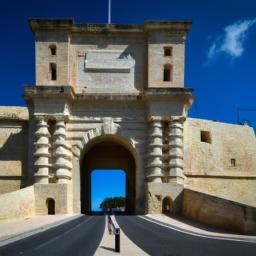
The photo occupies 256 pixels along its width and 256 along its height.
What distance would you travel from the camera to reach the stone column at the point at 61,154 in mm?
20078

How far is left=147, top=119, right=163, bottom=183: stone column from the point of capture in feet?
67.0

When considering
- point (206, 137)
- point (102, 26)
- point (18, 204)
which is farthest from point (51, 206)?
point (206, 137)

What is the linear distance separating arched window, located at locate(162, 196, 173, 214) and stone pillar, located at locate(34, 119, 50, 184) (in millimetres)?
7588

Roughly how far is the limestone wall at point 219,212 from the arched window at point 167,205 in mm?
929

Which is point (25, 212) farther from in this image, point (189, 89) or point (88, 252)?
point (189, 89)

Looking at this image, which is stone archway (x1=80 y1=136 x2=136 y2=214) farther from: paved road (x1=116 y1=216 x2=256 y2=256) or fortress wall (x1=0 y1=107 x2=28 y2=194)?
paved road (x1=116 y1=216 x2=256 y2=256)

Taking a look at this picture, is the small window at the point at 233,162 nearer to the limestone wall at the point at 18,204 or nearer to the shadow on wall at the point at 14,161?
the limestone wall at the point at 18,204

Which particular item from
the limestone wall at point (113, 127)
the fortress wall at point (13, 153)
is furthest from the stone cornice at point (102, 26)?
the fortress wall at point (13, 153)

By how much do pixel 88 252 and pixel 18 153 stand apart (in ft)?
50.9

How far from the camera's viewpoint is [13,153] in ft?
73.5

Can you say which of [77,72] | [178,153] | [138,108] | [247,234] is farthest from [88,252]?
[77,72]

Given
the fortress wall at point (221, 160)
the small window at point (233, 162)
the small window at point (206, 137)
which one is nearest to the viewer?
the fortress wall at point (221, 160)

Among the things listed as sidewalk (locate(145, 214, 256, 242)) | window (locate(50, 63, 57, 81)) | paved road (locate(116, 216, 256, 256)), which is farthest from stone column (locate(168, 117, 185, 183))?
window (locate(50, 63, 57, 81))

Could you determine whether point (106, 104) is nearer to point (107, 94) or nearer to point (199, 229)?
point (107, 94)
